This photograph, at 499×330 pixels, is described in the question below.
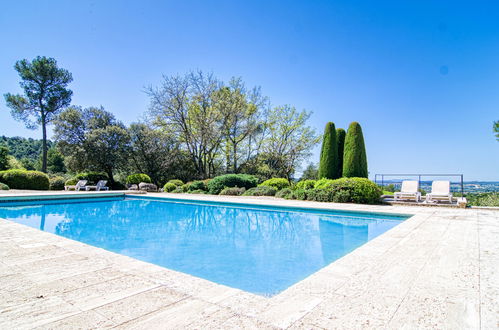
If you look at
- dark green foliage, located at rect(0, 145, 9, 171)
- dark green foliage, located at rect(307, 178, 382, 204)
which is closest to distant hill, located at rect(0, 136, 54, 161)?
dark green foliage, located at rect(0, 145, 9, 171)

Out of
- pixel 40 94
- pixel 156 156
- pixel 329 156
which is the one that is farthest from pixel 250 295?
pixel 40 94

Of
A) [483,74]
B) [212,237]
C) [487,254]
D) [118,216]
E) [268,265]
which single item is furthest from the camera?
[483,74]

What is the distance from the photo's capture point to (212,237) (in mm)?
6121

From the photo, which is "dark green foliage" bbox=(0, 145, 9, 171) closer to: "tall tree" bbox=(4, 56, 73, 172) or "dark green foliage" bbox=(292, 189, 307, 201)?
"tall tree" bbox=(4, 56, 73, 172)

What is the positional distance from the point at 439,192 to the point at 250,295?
33.6 feet

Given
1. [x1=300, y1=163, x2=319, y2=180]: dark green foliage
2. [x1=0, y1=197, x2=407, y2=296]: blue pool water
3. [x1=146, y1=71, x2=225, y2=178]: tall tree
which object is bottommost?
[x1=0, y1=197, x2=407, y2=296]: blue pool water

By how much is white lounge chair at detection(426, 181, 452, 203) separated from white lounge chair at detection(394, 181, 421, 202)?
353 mm

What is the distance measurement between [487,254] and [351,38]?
37.2 feet

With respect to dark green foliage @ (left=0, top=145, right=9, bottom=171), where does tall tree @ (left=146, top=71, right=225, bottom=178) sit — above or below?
above

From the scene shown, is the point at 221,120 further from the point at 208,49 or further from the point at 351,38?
the point at 351,38

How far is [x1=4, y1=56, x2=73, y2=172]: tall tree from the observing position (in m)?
21.0

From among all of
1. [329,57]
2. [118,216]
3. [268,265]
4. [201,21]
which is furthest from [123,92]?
[268,265]

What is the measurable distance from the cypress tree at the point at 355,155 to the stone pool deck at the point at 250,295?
9704 mm

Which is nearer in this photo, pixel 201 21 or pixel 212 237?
pixel 212 237
